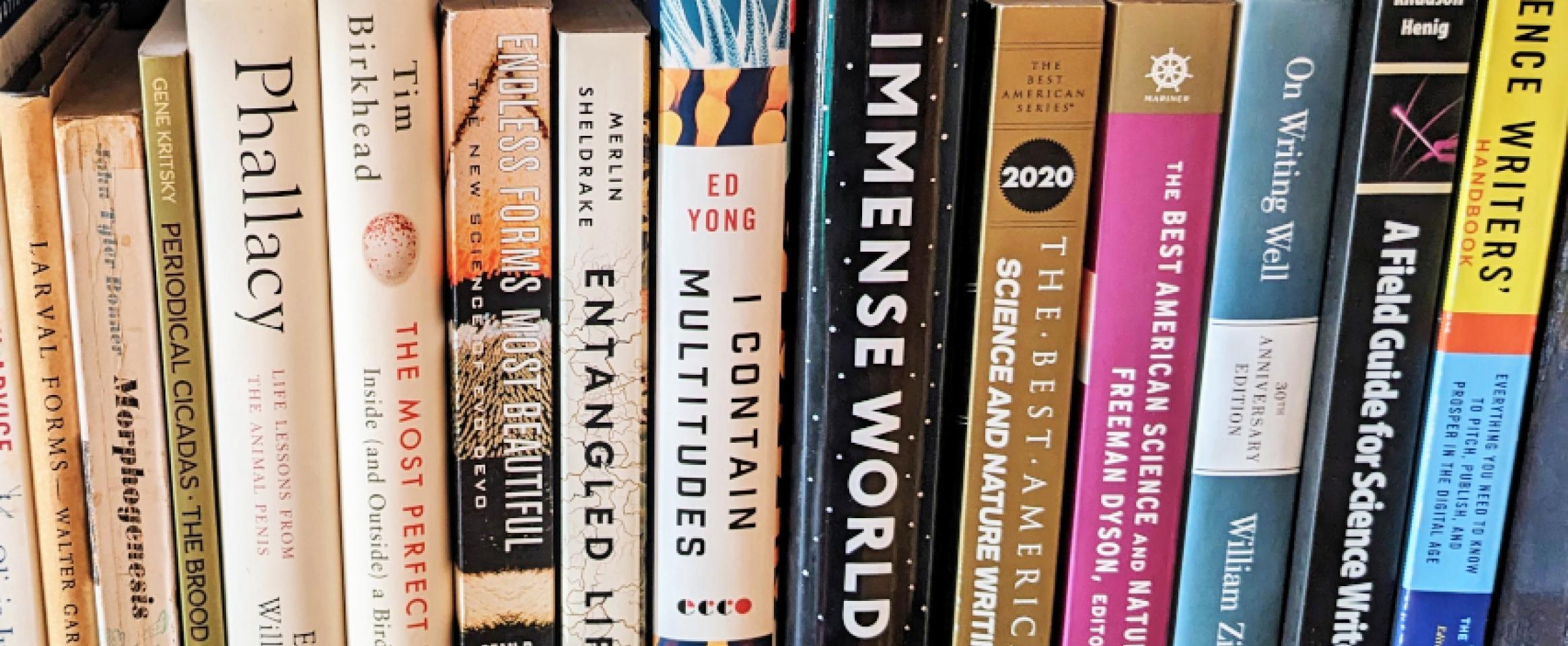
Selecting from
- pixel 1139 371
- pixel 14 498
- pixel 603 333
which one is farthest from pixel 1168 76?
pixel 14 498

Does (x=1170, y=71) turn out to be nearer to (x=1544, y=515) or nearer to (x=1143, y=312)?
(x=1143, y=312)

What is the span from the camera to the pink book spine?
1.62ft

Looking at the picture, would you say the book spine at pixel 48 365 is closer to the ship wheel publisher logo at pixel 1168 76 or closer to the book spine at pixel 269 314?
the book spine at pixel 269 314

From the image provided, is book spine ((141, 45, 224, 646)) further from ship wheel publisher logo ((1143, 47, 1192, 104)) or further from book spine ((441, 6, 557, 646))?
ship wheel publisher logo ((1143, 47, 1192, 104))

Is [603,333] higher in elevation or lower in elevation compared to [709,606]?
higher

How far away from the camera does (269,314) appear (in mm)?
493

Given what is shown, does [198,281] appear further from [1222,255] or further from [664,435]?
[1222,255]

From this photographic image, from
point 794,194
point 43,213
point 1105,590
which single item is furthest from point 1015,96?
point 43,213

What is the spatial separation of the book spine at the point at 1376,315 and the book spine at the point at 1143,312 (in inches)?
1.9

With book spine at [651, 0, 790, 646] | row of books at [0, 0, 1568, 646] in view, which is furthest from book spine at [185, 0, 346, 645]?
book spine at [651, 0, 790, 646]

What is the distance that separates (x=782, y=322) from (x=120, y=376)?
0.76 ft

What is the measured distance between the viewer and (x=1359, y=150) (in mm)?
490

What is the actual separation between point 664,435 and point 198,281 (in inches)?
6.7

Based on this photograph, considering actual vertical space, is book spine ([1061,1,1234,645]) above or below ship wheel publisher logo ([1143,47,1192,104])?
below
